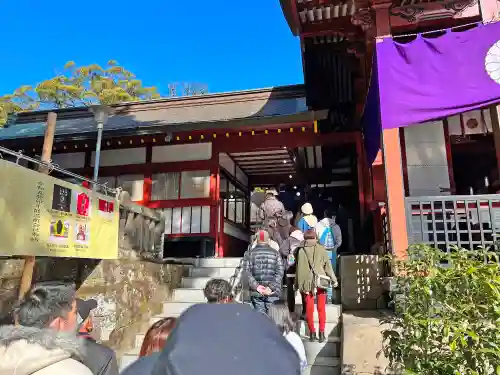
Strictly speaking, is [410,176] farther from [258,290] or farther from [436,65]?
[258,290]

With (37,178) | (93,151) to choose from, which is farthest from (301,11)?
(93,151)

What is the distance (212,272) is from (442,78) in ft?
16.4

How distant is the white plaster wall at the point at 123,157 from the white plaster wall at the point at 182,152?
0.38 metres


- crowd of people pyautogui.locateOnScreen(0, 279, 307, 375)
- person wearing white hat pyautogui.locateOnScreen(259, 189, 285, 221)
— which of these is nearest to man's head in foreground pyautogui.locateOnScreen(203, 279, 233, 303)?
crowd of people pyautogui.locateOnScreen(0, 279, 307, 375)

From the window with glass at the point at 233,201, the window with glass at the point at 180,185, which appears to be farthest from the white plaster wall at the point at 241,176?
the window with glass at the point at 180,185

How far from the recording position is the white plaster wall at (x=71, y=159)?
421 inches

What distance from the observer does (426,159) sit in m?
7.42

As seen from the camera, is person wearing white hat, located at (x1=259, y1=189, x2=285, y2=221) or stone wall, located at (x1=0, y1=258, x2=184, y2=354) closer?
stone wall, located at (x1=0, y1=258, x2=184, y2=354)

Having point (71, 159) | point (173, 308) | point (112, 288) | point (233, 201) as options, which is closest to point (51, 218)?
point (112, 288)

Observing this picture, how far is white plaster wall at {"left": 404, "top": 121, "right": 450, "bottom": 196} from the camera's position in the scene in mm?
7262

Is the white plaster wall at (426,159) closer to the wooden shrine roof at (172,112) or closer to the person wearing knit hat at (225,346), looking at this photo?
the wooden shrine roof at (172,112)

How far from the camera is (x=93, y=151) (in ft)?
34.9

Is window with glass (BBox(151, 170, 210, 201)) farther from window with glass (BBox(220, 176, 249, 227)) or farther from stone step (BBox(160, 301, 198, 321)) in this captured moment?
stone step (BBox(160, 301, 198, 321))

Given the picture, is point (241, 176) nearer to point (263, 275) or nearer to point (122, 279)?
point (122, 279)
